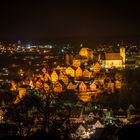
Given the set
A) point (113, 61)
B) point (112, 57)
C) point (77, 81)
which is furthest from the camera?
point (112, 57)

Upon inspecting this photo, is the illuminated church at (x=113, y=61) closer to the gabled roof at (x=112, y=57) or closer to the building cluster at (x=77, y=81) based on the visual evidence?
the gabled roof at (x=112, y=57)

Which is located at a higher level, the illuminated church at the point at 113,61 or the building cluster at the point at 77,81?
the illuminated church at the point at 113,61

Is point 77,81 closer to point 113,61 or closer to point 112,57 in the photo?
point 113,61

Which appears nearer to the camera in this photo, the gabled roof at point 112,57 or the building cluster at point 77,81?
the building cluster at point 77,81

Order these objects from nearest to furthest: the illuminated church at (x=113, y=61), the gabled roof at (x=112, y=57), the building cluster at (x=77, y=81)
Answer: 1. the building cluster at (x=77, y=81)
2. the illuminated church at (x=113, y=61)
3. the gabled roof at (x=112, y=57)

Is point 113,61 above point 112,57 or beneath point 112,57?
beneath

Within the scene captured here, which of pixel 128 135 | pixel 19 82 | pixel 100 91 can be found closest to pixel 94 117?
pixel 100 91

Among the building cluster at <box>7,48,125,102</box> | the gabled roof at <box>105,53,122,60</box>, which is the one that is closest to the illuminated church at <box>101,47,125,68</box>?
the gabled roof at <box>105,53,122,60</box>

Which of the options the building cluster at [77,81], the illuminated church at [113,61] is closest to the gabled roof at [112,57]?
the illuminated church at [113,61]

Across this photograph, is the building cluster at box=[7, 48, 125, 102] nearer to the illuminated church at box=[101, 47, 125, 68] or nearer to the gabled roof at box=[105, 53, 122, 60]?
the illuminated church at box=[101, 47, 125, 68]

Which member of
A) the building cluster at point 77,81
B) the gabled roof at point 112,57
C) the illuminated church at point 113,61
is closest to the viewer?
the building cluster at point 77,81

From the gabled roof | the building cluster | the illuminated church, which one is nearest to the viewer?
the building cluster

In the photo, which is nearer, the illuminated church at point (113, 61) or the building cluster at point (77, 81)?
the building cluster at point (77, 81)

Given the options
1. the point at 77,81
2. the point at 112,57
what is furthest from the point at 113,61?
the point at 77,81
